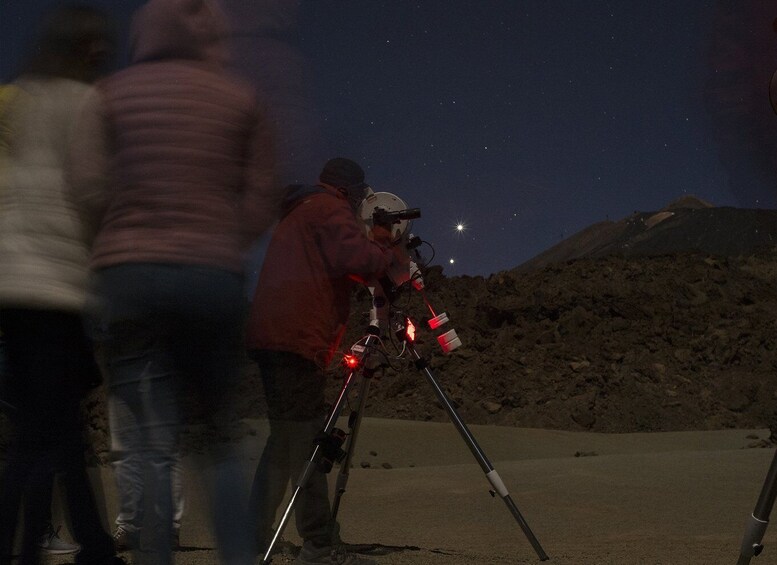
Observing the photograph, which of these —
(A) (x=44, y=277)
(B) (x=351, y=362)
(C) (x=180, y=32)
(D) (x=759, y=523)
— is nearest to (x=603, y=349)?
(B) (x=351, y=362)

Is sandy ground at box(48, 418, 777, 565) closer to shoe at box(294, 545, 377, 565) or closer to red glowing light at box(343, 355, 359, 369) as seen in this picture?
shoe at box(294, 545, 377, 565)

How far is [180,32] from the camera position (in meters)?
2.45

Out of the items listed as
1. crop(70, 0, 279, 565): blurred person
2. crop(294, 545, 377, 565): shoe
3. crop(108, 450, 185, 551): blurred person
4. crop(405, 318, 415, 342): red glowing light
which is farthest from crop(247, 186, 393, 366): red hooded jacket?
crop(70, 0, 279, 565): blurred person

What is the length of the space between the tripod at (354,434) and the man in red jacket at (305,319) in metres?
0.09

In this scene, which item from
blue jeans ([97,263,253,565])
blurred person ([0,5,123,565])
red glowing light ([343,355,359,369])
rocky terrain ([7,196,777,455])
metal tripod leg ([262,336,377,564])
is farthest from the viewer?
rocky terrain ([7,196,777,455])

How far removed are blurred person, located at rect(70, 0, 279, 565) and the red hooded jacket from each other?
1.14m

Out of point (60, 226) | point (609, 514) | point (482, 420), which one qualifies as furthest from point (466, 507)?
point (482, 420)

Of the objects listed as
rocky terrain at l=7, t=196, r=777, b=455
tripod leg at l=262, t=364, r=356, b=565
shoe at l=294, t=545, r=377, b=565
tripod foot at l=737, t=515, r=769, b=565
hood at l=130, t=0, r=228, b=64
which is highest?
hood at l=130, t=0, r=228, b=64

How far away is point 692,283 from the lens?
82.3ft

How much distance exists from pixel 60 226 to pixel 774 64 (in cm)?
180

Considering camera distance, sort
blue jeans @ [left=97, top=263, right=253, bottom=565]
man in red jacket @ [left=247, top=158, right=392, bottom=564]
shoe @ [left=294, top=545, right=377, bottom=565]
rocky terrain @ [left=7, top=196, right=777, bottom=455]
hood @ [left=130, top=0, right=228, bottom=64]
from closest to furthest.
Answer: blue jeans @ [left=97, top=263, right=253, bottom=565] → hood @ [left=130, top=0, right=228, bottom=64] → man in red jacket @ [left=247, top=158, right=392, bottom=564] → shoe @ [left=294, top=545, right=377, bottom=565] → rocky terrain @ [left=7, top=196, right=777, bottom=455]

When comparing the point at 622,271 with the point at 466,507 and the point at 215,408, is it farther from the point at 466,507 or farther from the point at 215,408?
the point at 215,408

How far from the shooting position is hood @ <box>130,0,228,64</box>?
2.45 m

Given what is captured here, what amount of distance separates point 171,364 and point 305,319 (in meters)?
1.28
